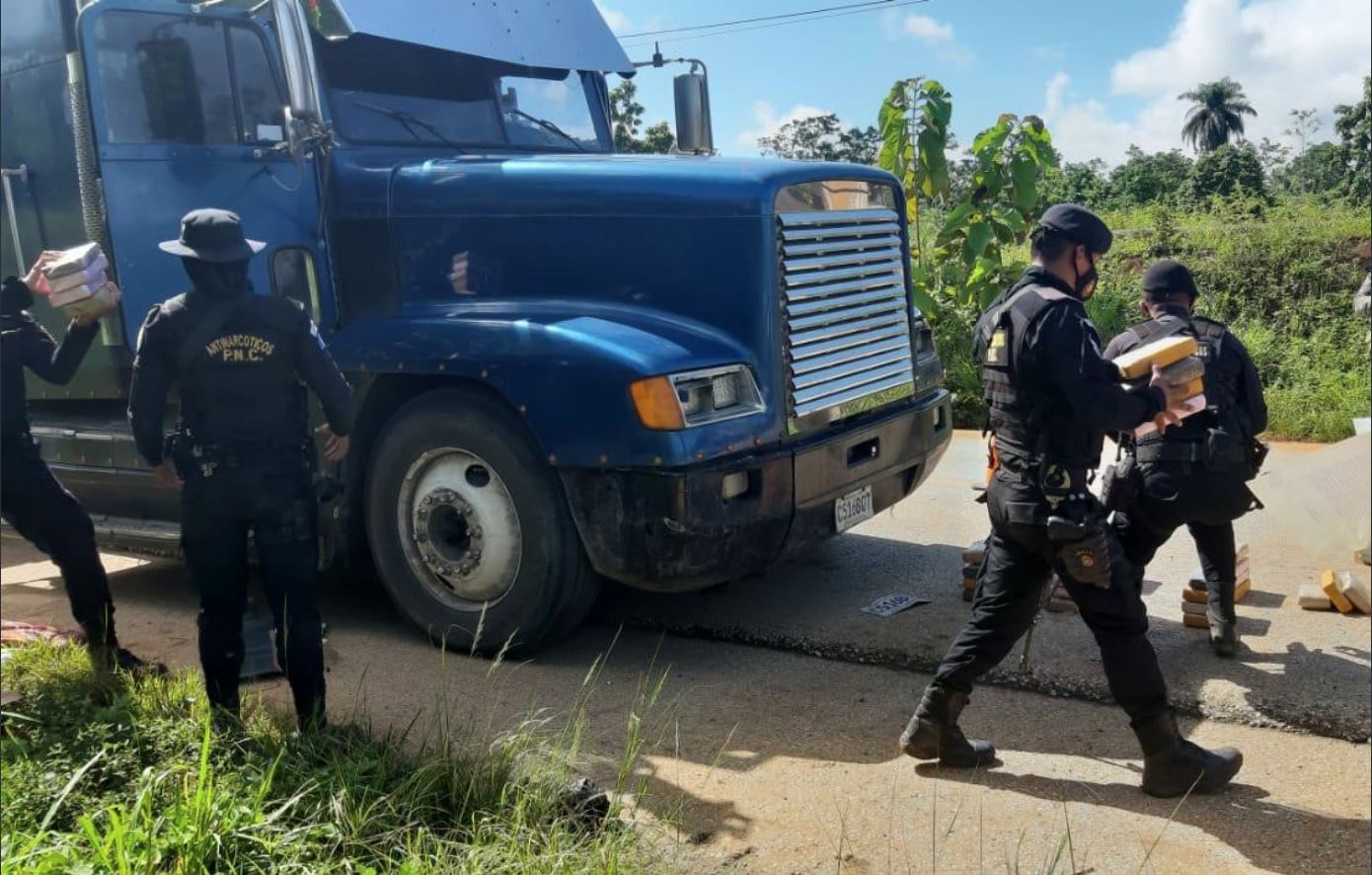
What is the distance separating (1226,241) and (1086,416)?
158 centimetres

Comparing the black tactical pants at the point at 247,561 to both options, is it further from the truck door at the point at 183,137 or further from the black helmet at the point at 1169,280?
the black helmet at the point at 1169,280

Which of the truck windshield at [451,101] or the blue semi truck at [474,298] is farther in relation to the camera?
the truck windshield at [451,101]

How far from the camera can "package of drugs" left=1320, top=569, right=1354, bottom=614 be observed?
450 centimetres

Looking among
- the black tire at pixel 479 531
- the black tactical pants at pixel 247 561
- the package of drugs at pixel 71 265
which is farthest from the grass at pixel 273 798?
the package of drugs at pixel 71 265

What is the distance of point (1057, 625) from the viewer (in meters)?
4.65

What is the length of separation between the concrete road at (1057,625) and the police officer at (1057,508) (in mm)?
663

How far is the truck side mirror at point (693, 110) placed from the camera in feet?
18.5

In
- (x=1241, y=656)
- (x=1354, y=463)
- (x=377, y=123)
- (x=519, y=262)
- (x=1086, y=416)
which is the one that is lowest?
(x=1241, y=656)

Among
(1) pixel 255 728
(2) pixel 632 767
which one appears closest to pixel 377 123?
(1) pixel 255 728

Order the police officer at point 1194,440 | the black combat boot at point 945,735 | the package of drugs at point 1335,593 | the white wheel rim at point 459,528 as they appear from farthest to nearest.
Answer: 1. the package of drugs at point 1335,593
2. the white wheel rim at point 459,528
3. the police officer at point 1194,440
4. the black combat boot at point 945,735

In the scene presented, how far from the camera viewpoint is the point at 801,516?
4305 millimetres

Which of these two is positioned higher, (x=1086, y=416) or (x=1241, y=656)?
(x=1086, y=416)

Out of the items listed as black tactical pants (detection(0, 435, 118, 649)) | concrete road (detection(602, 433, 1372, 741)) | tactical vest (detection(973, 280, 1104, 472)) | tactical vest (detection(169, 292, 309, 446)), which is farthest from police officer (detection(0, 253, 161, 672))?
tactical vest (detection(973, 280, 1104, 472))

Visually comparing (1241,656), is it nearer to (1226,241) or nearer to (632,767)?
(1226,241)
